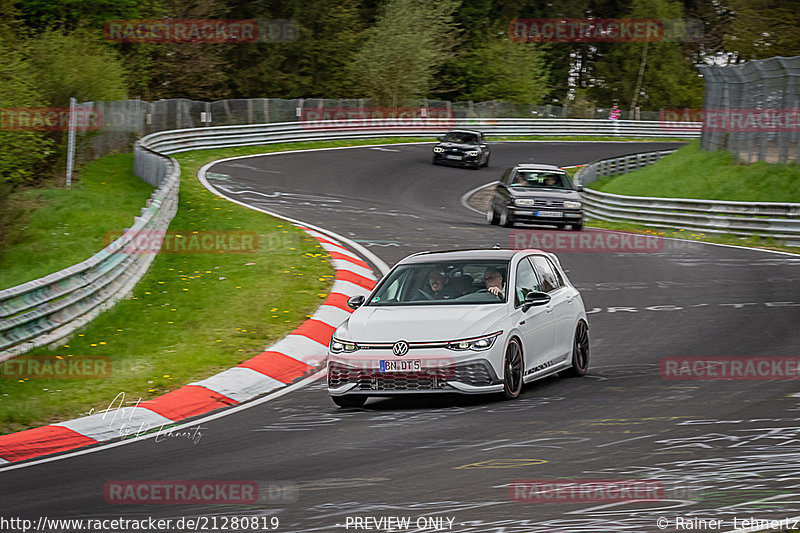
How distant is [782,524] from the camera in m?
5.67

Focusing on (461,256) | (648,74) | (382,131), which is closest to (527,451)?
(461,256)

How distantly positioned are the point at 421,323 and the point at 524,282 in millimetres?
1541

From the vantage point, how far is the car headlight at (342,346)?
9.87m

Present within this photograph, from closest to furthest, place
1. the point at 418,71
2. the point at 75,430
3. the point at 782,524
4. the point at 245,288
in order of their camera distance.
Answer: the point at 782,524, the point at 75,430, the point at 245,288, the point at 418,71

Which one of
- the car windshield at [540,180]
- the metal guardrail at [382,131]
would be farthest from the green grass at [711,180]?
the metal guardrail at [382,131]

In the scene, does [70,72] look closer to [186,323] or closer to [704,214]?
[704,214]

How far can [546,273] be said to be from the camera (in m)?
11.7

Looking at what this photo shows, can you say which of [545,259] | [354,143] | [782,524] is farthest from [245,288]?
[354,143]

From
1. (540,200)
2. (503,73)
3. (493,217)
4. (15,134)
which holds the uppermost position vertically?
(503,73)

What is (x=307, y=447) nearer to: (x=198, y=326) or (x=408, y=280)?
(x=408, y=280)

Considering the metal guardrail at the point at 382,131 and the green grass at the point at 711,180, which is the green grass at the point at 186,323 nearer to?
the green grass at the point at 711,180

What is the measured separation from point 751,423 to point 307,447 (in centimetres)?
340

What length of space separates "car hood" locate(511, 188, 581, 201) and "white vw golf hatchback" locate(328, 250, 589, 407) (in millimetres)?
14509

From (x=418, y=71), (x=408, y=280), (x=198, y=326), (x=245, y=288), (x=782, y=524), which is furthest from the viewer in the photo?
(x=418, y=71)
